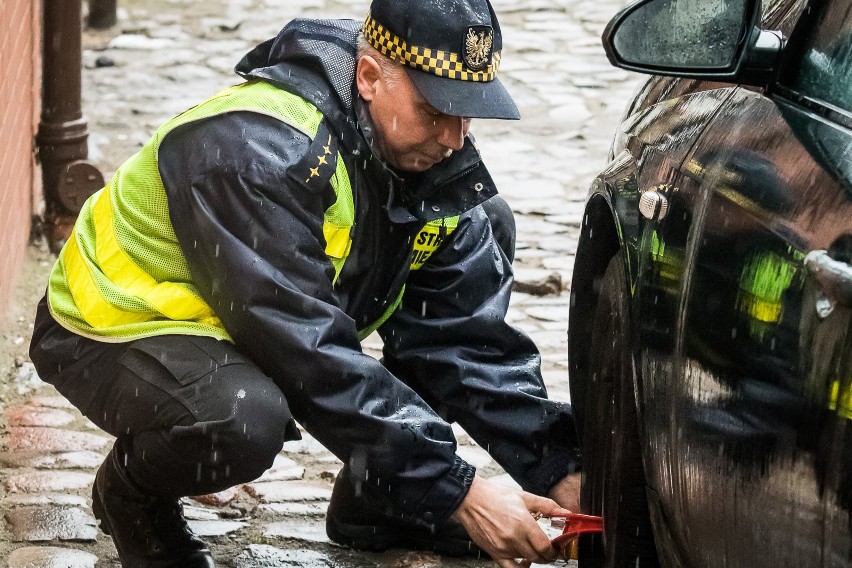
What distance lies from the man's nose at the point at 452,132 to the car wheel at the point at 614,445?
45 centimetres

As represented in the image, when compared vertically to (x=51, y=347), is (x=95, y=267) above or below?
above

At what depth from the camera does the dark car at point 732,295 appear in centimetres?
161

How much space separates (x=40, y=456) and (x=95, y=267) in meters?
1.20

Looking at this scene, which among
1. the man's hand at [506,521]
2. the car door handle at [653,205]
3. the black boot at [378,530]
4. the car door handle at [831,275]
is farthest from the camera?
the black boot at [378,530]

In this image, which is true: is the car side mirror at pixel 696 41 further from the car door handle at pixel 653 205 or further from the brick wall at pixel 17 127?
the brick wall at pixel 17 127

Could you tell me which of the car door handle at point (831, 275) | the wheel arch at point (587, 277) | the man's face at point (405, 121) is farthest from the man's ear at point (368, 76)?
the car door handle at point (831, 275)

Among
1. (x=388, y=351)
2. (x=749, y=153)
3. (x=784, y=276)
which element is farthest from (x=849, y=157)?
(x=388, y=351)

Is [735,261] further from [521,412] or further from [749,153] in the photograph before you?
[521,412]

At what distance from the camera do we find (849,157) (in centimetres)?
166

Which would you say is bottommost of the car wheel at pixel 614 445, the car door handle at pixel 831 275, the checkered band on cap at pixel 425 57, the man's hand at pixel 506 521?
the man's hand at pixel 506 521

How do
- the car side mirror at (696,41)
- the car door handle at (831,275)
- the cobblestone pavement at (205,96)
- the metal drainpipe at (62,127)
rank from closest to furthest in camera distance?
the car door handle at (831,275) < the car side mirror at (696,41) < the cobblestone pavement at (205,96) < the metal drainpipe at (62,127)

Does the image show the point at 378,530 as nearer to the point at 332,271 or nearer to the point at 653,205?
the point at 332,271

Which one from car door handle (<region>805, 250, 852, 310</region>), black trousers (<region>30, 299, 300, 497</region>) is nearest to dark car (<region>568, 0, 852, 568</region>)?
car door handle (<region>805, 250, 852, 310</region>)

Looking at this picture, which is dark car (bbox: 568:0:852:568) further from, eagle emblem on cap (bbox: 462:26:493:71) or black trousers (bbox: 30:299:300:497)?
black trousers (bbox: 30:299:300:497)
